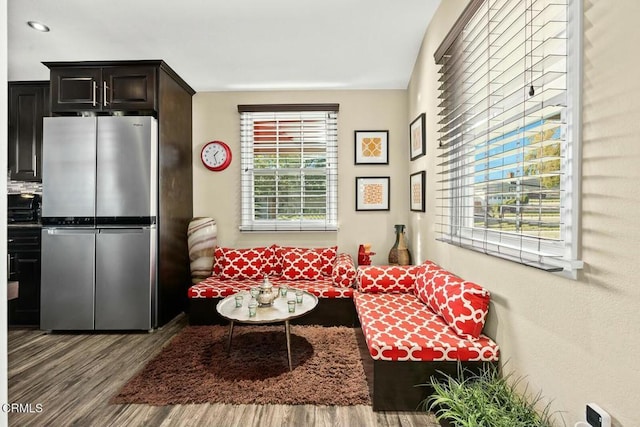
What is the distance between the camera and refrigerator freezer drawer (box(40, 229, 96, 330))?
122 inches

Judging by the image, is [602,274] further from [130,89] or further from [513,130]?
[130,89]

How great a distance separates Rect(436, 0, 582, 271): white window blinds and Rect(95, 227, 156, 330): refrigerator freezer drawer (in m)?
2.63

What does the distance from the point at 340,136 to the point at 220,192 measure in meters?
1.55

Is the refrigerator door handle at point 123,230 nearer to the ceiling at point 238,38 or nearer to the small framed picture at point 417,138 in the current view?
the ceiling at point 238,38

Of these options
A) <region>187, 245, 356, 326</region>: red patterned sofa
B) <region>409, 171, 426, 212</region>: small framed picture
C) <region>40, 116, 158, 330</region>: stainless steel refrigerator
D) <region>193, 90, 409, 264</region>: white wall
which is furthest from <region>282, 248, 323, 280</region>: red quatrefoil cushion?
<region>40, 116, 158, 330</region>: stainless steel refrigerator

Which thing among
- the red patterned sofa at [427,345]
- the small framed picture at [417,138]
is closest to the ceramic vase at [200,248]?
the red patterned sofa at [427,345]

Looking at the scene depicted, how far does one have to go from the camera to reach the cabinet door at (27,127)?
349 centimetres

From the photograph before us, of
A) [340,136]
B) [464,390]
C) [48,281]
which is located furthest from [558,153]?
[48,281]

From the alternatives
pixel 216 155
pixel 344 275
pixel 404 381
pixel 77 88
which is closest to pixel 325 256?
Result: pixel 344 275

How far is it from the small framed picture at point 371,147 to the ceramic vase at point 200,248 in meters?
1.85

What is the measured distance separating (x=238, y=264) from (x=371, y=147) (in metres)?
1.98

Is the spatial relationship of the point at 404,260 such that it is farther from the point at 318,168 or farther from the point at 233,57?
the point at 233,57

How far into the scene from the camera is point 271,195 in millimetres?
3975

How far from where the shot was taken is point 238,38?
298cm
